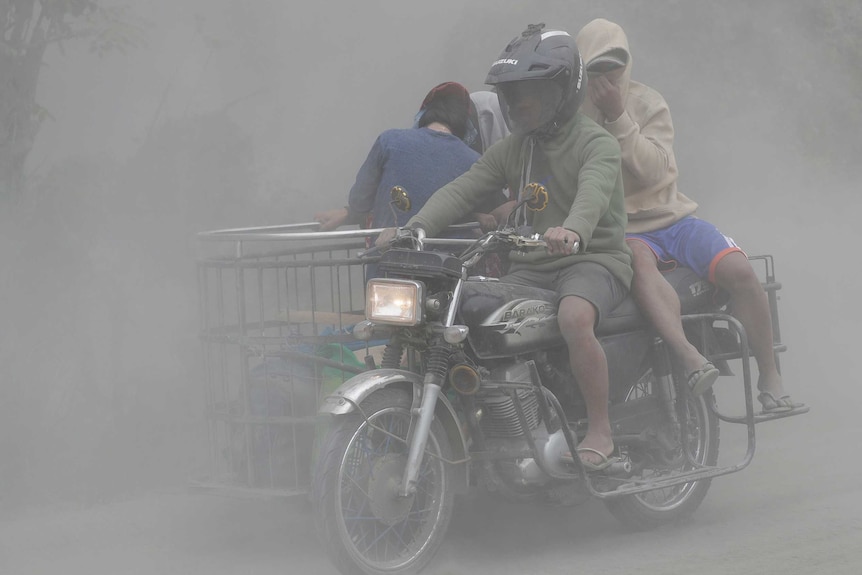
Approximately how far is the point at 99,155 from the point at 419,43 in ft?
8.65

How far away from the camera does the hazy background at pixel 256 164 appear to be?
812cm

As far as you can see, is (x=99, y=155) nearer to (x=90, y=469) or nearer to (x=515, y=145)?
(x=90, y=469)

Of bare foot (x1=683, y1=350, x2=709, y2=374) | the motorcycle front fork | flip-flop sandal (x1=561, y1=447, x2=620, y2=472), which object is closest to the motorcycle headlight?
the motorcycle front fork

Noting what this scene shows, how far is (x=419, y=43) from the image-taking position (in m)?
9.93

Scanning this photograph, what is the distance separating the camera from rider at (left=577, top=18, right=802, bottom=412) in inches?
232

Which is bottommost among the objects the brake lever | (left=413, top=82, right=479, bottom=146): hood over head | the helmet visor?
the brake lever

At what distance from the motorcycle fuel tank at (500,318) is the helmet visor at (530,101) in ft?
2.39

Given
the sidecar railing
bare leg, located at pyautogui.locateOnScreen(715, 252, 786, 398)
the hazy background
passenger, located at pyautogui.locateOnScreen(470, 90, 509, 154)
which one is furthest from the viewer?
the hazy background

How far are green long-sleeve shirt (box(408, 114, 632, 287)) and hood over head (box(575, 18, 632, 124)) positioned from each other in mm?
529

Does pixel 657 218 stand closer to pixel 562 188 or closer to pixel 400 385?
pixel 562 188

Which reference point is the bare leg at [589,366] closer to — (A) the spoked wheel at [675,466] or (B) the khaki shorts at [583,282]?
(B) the khaki shorts at [583,282]

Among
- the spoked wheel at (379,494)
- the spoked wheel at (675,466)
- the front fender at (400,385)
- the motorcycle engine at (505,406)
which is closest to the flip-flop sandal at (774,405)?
the spoked wheel at (675,466)

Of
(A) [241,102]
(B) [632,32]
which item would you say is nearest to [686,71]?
(B) [632,32]

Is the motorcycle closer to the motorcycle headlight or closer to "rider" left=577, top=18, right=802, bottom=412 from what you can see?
the motorcycle headlight
